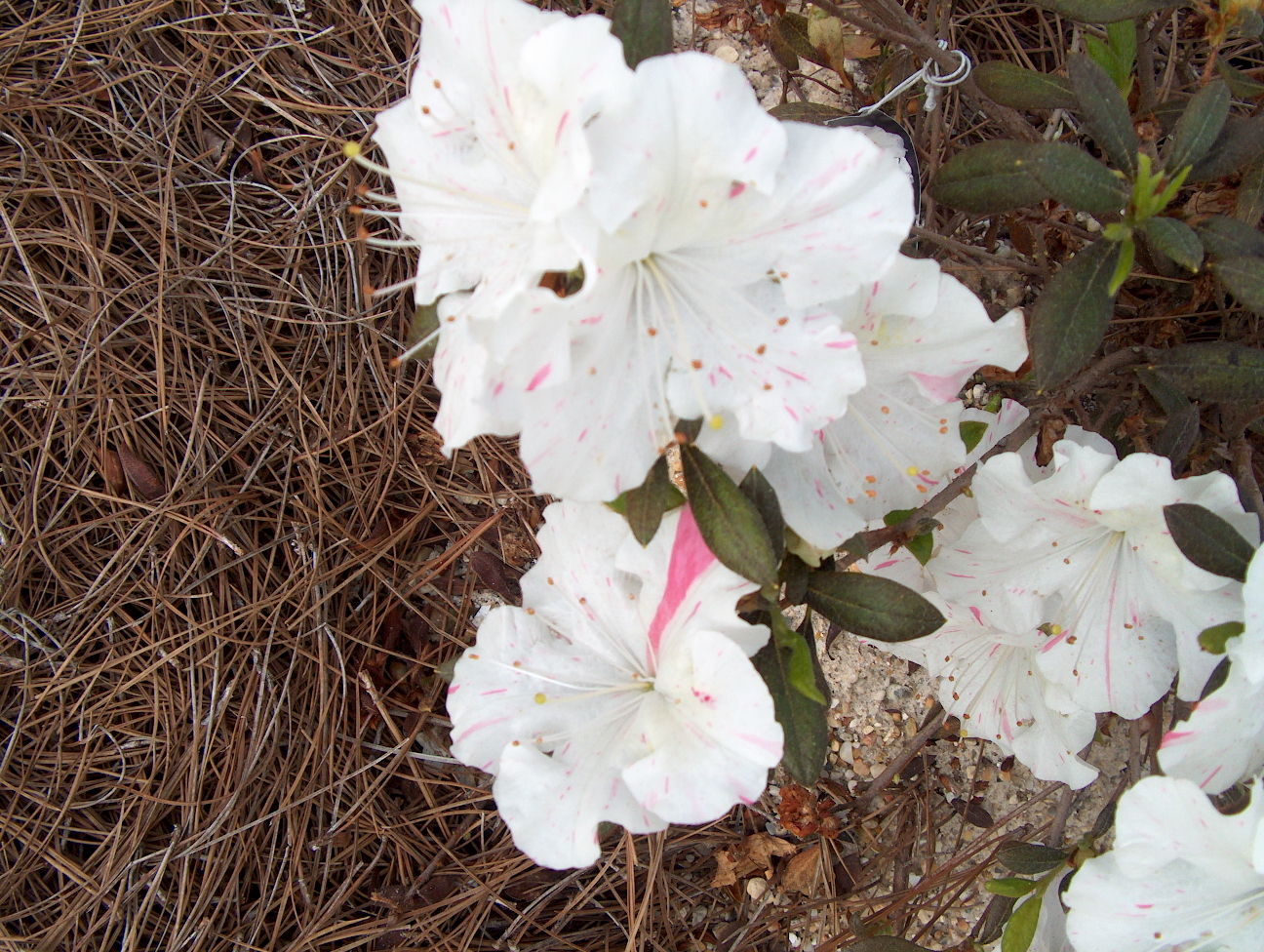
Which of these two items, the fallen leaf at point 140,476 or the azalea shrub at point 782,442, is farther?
the fallen leaf at point 140,476

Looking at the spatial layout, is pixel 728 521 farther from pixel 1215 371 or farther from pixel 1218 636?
pixel 1215 371

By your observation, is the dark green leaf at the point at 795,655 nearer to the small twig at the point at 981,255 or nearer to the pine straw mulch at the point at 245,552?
the small twig at the point at 981,255

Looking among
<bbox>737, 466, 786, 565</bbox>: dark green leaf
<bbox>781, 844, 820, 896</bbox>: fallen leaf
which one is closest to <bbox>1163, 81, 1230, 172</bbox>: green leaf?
<bbox>737, 466, 786, 565</bbox>: dark green leaf

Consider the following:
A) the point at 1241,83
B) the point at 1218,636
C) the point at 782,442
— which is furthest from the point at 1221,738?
the point at 1241,83

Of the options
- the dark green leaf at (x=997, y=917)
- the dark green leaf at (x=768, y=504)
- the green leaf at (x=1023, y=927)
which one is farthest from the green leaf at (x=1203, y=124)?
the dark green leaf at (x=997, y=917)

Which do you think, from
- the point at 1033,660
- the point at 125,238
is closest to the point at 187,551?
the point at 125,238

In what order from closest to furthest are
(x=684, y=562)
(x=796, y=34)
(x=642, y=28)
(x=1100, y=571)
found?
(x=642, y=28) < (x=684, y=562) < (x=1100, y=571) < (x=796, y=34)
